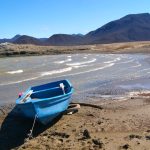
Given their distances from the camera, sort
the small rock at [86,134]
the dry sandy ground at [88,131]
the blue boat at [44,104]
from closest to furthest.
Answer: the dry sandy ground at [88,131] < the small rock at [86,134] < the blue boat at [44,104]

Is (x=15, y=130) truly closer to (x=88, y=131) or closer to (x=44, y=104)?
(x=44, y=104)

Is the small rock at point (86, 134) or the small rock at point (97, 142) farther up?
the small rock at point (86, 134)

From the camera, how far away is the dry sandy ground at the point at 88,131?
34.4ft

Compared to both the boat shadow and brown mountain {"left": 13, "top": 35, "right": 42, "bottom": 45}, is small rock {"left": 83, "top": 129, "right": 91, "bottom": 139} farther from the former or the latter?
brown mountain {"left": 13, "top": 35, "right": 42, "bottom": 45}

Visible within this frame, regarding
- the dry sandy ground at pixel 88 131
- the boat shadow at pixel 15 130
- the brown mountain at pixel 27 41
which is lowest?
the brown mountain at pixel 27 41

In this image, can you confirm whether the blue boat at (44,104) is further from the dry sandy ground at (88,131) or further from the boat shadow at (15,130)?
the dry sandy ground at (88,131)

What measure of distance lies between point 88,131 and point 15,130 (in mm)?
2251

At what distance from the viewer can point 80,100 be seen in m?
17.5

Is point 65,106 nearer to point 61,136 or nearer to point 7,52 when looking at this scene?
point 61,136

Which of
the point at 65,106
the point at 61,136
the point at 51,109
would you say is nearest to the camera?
the point at 61,136

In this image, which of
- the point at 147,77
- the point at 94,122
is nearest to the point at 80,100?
the point at 94,122

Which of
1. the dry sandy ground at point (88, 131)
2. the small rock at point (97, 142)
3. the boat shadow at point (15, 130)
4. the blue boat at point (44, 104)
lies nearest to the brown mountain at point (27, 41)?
the blue boat at point (44, 104)

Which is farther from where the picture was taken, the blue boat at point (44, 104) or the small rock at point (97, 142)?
the blue boat at point (44, 104)

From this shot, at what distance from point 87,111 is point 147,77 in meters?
12.1
